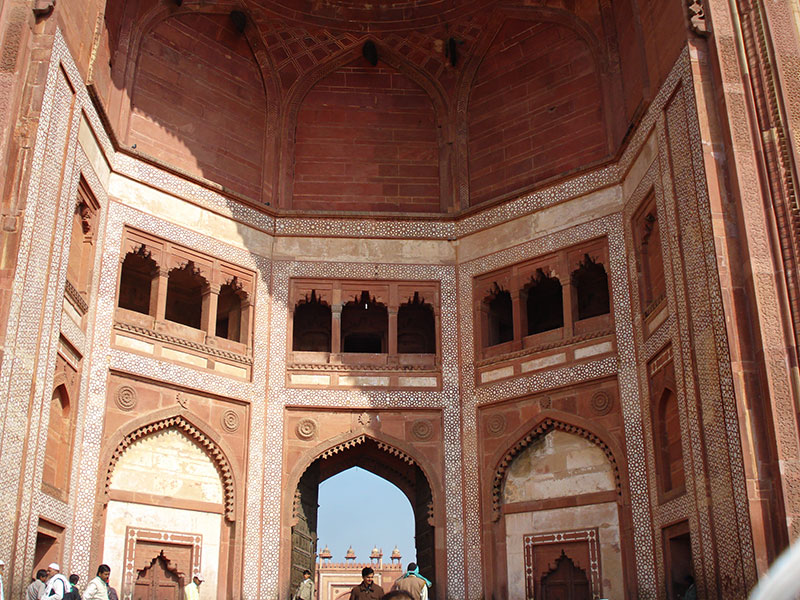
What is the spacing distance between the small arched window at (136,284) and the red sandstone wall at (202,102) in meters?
1.32

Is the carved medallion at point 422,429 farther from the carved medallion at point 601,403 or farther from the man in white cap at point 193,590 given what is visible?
the man in white cap at point 193,590

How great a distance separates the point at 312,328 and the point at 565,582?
15.2 feet

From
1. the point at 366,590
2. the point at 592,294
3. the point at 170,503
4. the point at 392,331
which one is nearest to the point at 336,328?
the point at 392,331

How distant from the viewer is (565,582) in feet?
34.9

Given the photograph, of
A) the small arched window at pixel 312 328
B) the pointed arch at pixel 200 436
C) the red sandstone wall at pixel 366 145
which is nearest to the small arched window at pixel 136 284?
the pointed arch at pixel 200 436

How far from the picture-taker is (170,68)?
1230 cm

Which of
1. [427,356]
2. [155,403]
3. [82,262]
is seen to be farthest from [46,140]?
[427,356]

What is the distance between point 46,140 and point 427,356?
5.40 m

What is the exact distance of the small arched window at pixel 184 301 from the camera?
12.4 metres

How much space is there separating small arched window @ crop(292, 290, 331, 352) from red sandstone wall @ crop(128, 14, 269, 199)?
1.65 meters

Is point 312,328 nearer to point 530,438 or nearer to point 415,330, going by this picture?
point 415,330

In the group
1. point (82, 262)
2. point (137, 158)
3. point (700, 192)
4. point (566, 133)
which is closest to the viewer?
point (700, 192)

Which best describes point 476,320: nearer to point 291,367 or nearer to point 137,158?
point 291,367

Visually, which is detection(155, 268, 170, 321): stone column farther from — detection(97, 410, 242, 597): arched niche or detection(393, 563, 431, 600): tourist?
detection(393, 563, 431, 600): tourist
